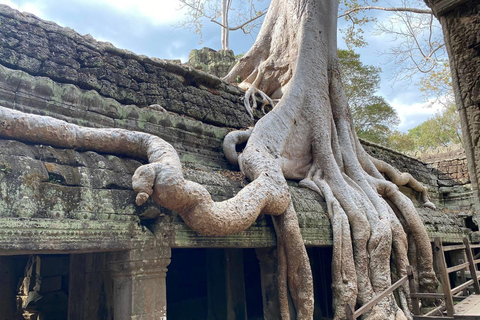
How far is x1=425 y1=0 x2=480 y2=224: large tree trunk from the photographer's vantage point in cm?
163

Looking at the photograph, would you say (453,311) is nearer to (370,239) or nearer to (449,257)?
(370,239)

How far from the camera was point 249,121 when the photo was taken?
18.8 feet

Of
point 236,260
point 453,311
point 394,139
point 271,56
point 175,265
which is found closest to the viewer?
point 453,311

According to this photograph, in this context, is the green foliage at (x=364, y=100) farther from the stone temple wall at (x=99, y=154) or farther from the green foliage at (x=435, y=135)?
the stone temple wall at (x=99, y=154)

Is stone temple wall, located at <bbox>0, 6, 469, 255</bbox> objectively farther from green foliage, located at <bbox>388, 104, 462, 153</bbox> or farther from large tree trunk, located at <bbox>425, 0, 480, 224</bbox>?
green foliage, located at <bbox>388, 104, 462, 153</bbox>

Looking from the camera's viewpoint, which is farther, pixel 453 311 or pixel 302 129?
pixel 302 129

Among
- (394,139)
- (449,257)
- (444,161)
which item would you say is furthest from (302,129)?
(394,139)

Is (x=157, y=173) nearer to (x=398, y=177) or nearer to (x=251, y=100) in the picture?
(x=251, y=100)

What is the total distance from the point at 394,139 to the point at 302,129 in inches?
679

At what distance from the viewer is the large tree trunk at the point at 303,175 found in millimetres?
2896

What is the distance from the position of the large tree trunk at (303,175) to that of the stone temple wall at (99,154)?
5.7 inches

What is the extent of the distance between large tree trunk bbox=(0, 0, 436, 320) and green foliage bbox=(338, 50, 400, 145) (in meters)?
9.97

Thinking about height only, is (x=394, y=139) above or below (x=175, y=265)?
above

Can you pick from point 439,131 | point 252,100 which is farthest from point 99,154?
point 439,131
